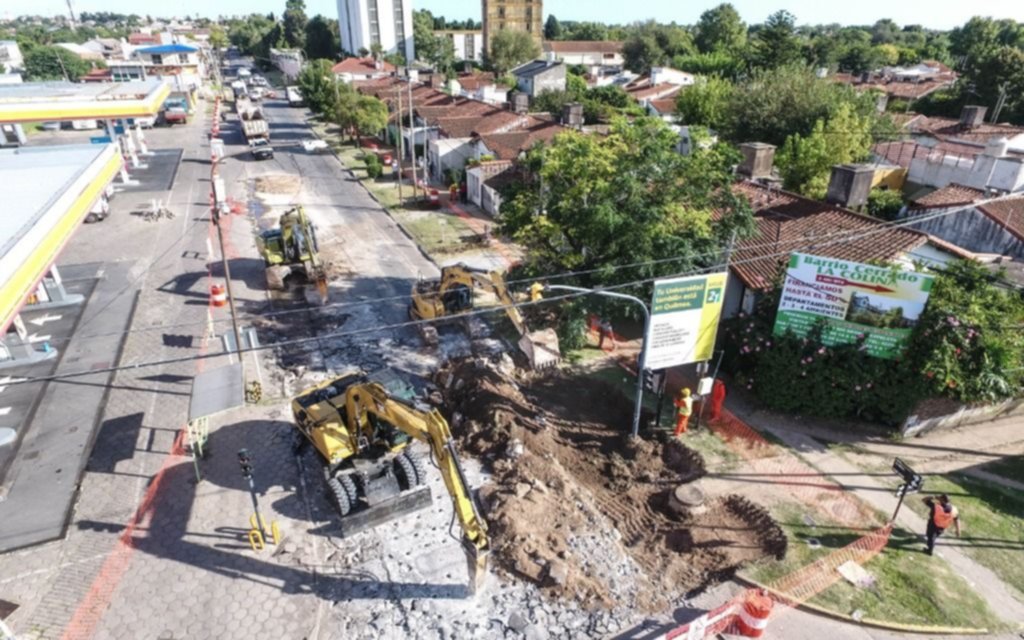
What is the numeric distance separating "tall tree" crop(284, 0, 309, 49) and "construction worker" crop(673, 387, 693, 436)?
460 ft

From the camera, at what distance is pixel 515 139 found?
40.0 m

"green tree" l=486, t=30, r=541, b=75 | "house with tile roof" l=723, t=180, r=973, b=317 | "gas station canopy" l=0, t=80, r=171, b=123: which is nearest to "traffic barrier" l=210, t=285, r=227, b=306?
"house with tile roof" l=723, t=180, r=973, b=317

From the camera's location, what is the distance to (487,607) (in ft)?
38.2

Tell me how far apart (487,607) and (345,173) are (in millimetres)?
41510

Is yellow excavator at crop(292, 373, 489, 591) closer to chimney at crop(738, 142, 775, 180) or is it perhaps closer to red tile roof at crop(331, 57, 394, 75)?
chimney at crop(738, 142, 775, 180)

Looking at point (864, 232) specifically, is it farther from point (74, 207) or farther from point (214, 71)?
point (214, 71)

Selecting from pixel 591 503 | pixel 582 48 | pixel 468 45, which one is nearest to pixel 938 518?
pixel 591 503

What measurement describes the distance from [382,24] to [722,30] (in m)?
65.8

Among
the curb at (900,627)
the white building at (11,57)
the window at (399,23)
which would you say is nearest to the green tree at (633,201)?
the curb at (900,627)

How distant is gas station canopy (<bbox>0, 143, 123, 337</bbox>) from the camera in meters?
17.0

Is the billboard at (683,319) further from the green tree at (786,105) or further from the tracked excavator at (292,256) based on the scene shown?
the green tree at (786,105)

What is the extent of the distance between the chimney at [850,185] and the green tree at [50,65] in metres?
113

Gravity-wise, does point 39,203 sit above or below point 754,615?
above

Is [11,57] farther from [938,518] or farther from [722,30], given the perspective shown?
[938,518]
